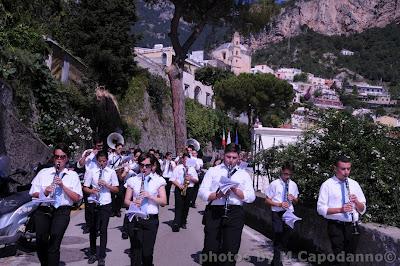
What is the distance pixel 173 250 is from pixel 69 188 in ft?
11.0

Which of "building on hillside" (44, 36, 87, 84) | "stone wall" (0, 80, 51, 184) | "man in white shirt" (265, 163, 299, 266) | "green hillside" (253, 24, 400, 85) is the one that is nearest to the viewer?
"man in white shirt" (265, 163, 299, 266)

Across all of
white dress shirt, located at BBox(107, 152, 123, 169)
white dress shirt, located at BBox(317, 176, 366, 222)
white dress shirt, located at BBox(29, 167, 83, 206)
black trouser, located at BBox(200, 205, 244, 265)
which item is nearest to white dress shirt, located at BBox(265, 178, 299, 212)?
white dress shirt, located at BBox(317, 176, 366, 222)

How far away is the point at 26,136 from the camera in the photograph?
14.6 metres

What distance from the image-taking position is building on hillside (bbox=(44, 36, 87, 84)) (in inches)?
982

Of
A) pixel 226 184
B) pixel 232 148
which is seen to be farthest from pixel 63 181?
pixel 232 148

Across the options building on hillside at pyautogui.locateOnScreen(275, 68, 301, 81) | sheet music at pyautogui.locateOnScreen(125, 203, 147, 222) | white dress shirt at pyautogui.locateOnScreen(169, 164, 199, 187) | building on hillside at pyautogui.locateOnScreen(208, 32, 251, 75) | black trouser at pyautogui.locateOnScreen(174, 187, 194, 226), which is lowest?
black trouser at pyautogui.locateOnScreen(174, 187, 194, 226)

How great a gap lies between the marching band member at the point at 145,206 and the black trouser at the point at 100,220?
53.2 inches

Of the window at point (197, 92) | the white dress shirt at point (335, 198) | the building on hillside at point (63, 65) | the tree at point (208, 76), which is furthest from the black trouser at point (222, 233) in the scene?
the tree at point (208, 76)

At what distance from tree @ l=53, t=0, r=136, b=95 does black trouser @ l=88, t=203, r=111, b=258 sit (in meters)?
21.2

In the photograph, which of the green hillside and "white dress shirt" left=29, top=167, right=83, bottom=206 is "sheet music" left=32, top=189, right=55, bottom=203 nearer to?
"white dress shirt" left=29, top=167, right=83, bottom=206

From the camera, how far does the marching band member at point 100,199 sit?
8328 mm

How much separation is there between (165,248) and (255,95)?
161 ft

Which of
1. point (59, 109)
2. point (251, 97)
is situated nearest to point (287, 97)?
point (251, 97)

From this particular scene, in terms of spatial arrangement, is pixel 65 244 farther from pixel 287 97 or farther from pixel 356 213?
pixel 287 97
